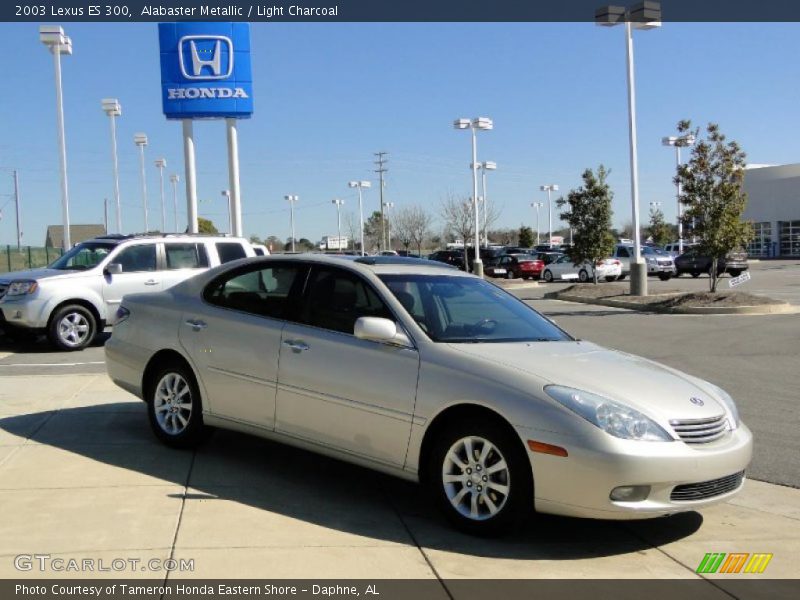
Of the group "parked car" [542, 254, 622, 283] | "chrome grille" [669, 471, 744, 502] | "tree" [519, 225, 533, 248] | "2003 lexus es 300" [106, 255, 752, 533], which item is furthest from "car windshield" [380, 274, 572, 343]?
"tree" [519, 225, 533, 248]

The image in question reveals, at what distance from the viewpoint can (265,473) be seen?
6352 mm

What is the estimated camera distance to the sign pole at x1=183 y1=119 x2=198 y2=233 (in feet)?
87.1

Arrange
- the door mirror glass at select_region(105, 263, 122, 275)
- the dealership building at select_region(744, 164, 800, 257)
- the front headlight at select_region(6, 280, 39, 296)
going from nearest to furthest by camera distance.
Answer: the door mirror glass at select_region(105, 263, 122, 275) → the front headlight at select_region(6, 280, 39, 296) → the dealership building at select_region(744, 164, 800, 257)

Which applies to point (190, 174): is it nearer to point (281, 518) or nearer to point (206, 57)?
point (206, 57)

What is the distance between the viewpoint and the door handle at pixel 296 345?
5906mm

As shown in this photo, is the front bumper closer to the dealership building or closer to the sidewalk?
the sidewalk

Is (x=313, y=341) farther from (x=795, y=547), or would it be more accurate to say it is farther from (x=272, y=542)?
(x=795, y=547)

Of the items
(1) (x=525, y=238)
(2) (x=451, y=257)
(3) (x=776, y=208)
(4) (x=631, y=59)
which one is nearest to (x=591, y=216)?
(4) (x=631, y=59)

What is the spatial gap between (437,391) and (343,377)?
0.76m

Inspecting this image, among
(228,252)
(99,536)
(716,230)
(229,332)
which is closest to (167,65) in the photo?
(228,252)

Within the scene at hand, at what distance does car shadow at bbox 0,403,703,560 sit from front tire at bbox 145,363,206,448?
5.2 inches

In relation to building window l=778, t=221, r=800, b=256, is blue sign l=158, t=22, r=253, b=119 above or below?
above

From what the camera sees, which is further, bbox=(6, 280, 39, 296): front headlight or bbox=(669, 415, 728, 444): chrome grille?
bbox=(6, 280, 39, 296): front headlight
